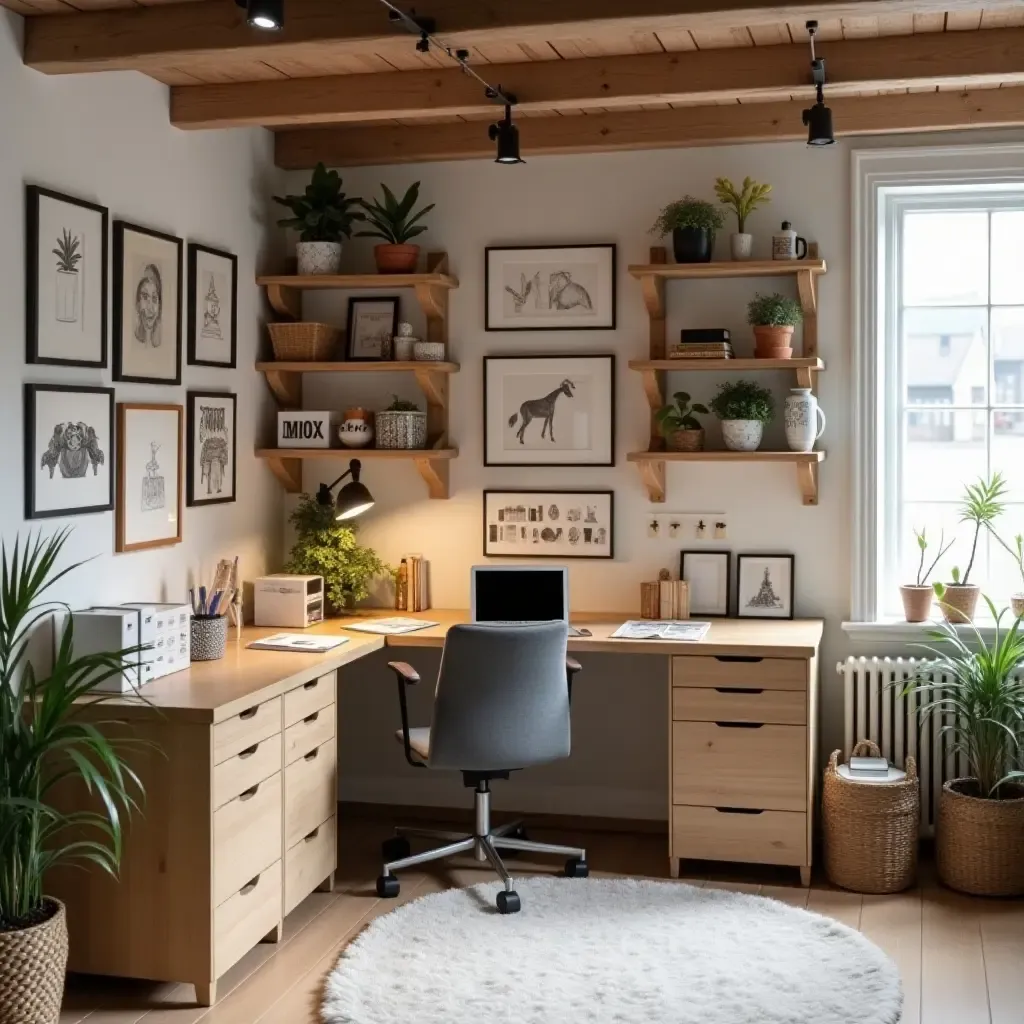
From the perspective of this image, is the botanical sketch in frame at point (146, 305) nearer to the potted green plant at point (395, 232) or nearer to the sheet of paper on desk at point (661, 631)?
the potted green plant at point (395, 232)

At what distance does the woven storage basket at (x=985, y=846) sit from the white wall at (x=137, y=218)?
250 centimetres

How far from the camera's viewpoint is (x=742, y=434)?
447 centimetres

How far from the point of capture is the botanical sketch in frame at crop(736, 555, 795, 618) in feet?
15.3

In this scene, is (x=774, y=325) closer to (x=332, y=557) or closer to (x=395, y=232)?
(x=395, y=232)

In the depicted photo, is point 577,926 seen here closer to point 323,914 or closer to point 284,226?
point 323,914

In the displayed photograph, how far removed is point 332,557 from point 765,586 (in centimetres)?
151

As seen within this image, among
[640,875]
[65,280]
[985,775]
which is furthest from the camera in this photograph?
[640,875]

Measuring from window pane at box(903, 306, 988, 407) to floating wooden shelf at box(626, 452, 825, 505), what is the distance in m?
0.47

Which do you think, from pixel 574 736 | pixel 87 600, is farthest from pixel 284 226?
pixel 574 736

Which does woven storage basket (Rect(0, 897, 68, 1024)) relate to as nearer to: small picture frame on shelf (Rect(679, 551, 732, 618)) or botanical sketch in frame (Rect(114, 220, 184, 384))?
botanical sketch in frame (Rect(114, 220, 184, 384))

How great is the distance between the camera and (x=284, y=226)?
4852mm

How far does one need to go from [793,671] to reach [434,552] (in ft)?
4.84

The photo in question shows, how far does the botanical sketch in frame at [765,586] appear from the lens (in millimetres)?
4664

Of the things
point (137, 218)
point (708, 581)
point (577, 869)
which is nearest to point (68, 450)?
point (137, 218)
